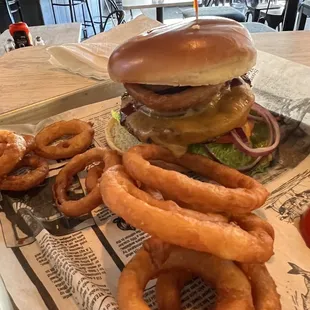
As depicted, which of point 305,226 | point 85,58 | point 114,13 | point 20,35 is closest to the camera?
point 305,226

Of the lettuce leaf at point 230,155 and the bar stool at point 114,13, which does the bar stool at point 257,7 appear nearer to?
the bar stool at point 114,13

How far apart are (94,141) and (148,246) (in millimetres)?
682

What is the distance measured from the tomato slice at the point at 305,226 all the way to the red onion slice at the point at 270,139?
0.26 metres

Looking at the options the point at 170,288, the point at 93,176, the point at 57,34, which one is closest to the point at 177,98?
the point at 93,176

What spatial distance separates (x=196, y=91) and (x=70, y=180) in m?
0.48

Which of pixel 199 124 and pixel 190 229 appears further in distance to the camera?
pixel 199 124

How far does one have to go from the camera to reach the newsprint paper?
33.0 inches

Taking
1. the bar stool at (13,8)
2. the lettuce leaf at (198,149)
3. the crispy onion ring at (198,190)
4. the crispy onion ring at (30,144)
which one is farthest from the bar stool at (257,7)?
the crispy onion ring at (198,190)

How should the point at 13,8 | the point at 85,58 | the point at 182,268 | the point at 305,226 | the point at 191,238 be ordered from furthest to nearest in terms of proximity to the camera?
the point at 13,8 < the point at 85,58 < the point at 305,226 < the point at 182,268 < the point at 191,238

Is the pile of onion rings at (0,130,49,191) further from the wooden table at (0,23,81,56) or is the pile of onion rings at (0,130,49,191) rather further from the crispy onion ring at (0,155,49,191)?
the wooden table at (0,23,81,56)

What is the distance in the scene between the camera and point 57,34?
116 inches

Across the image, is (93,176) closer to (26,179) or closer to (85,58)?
(26,179)

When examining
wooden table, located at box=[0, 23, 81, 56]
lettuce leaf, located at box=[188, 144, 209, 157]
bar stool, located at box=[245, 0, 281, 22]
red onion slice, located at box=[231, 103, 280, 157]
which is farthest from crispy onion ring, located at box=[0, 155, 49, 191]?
bar stool, located at box=[245, 0, 281, 22]

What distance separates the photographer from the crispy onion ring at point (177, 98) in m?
1.13
